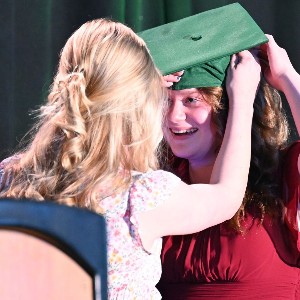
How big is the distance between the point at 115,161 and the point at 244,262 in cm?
49

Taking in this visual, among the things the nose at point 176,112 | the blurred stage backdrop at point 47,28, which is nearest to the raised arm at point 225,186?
the nose at point 176,112

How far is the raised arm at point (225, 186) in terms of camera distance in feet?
4.48

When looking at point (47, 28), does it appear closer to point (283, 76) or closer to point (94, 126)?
point (283, 76)

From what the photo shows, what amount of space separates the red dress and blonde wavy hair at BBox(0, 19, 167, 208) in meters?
0.38

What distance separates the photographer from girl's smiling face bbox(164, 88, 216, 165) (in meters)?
1.78

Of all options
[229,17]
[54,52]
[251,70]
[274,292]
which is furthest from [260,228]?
[54,52]

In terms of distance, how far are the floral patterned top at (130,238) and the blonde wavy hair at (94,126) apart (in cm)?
2

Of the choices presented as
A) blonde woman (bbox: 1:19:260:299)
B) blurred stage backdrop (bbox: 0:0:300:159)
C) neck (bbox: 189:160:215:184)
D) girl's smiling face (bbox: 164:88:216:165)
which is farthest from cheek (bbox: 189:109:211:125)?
blurred stage backdrop (bbox: 0:0:300:159)

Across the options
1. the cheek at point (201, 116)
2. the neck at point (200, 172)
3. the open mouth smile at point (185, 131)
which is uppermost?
the cheek at point (201, 116)

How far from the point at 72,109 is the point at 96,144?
2.8 inches

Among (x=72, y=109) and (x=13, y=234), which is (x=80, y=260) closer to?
(x=13, y=234)

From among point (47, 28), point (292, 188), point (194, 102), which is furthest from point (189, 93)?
point (47, 28)

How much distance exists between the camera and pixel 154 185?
1353mm

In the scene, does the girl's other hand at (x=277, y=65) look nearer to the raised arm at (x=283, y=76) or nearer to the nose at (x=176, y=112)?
the raised arm at (x=283, y=76)
